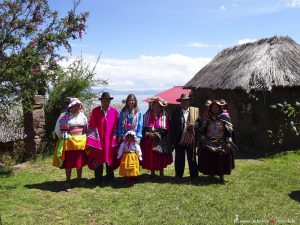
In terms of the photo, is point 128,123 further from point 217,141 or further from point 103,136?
point 217,141

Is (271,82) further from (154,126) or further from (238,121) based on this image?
(154,126)

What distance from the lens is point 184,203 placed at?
613 cm

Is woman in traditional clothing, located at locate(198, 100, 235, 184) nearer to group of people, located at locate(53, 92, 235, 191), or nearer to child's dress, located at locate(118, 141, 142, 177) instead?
group of people, located at locate(53, 92, 235, 191)

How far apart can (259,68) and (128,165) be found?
20.2 feet

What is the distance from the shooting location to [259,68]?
37.2 ft

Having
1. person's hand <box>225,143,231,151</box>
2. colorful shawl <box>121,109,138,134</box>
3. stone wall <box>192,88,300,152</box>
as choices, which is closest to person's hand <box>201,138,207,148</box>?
person's hand <box>225,143,231,151</box>

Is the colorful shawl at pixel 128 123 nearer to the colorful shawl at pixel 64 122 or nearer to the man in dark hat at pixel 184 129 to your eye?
the man in dark hat at pixel 184 129

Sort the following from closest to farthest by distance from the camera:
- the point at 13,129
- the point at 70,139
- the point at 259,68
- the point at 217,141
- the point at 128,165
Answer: the point at 70,139, the point at 128,165, the point at 217,141, the point at 13,129, the point at 259,68

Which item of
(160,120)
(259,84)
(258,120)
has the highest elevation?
(259,84)

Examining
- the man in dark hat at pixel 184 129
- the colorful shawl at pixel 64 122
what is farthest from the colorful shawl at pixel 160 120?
the colorful shawl at pixel 64 122

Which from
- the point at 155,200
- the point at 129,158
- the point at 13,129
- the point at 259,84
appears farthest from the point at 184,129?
the point at 13,129

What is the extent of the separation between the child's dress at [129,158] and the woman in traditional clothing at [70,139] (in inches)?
30.3

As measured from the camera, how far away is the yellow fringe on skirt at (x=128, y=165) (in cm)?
715

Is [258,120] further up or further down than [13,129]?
further up
